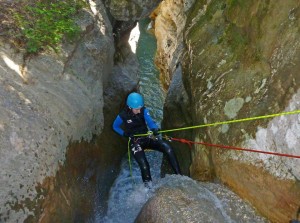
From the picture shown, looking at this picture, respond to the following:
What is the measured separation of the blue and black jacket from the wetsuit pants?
25 centimetres

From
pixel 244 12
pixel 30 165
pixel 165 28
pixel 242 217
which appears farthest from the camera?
pixel 165 28

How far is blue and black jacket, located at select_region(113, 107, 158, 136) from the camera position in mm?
8156

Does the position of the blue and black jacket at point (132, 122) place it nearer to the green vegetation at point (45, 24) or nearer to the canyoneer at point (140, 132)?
the canyoneer at point (140, 132)

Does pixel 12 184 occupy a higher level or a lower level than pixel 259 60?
lower

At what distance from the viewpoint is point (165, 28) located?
1725cm

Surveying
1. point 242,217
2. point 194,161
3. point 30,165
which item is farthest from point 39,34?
point 242,217

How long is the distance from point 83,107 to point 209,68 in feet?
10.4

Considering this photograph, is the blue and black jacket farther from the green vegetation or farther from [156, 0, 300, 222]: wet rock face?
the green vegetation

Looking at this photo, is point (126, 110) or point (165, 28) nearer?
point (126, 110)

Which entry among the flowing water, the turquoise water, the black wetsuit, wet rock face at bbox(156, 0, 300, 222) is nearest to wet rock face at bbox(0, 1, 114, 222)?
the black wetsuit

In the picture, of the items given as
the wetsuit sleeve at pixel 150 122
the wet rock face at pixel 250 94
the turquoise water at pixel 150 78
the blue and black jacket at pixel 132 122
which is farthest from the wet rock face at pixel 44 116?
Result: the turquoise water at pixel 150 78

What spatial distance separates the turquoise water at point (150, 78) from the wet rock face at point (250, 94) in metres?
5.02

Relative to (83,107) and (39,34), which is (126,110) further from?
(39,34)

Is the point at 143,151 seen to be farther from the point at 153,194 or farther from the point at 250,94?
the point at 250,94
